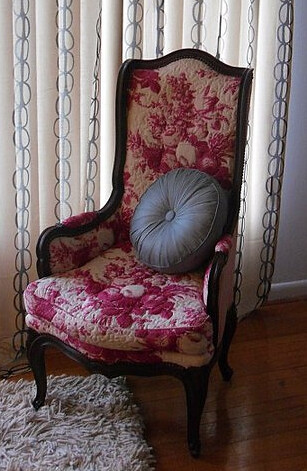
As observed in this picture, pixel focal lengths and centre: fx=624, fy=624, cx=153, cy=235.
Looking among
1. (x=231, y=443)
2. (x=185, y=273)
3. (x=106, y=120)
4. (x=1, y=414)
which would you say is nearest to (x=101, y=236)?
(x=185, y=273)

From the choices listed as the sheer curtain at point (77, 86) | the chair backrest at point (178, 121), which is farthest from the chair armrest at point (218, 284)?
the sheer curtain at point (77, 86)

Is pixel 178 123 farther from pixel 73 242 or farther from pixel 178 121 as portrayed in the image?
pixel 73 242

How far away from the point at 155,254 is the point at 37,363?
0.53 m

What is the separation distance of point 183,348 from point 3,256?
96cm

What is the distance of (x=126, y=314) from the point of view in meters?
1.83

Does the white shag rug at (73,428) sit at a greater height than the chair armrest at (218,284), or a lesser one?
lesser

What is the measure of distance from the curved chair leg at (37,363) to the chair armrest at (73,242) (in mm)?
217

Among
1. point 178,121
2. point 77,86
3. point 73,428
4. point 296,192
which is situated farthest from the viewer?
point 296,192

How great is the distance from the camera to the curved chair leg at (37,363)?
79.5 inches

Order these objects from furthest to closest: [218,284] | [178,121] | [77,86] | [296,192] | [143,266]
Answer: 1. [296,192]
2. [77,86]
3. [178,121]
4. [143,266]
5. [218,284]

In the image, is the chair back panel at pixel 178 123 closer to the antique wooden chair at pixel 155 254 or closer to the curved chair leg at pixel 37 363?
the antique wooden chair at pixel 155 254

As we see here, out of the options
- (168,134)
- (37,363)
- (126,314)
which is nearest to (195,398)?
(126,314)

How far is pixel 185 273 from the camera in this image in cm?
204

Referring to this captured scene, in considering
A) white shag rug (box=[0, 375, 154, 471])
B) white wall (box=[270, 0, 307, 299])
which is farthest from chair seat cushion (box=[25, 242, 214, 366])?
white wall (box=[270, 0, 307, 299])
